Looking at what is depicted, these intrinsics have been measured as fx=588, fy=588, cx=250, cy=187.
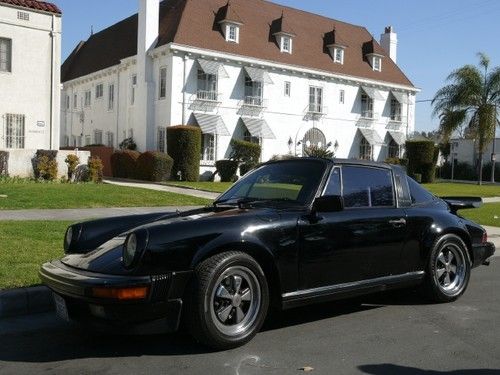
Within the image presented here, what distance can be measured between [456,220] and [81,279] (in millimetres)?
4137

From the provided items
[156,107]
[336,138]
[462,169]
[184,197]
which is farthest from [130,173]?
[462,169]

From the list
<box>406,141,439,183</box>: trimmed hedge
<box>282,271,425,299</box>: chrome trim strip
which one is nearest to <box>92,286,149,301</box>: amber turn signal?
<box>282,271,425,299</box>: chrome trim strip

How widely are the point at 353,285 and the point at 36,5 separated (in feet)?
60.5

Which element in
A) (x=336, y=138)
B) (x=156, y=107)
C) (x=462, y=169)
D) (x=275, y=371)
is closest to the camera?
(x=275, y=371)

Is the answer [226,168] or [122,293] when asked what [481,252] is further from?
[226,168]

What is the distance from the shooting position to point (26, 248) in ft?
26.1

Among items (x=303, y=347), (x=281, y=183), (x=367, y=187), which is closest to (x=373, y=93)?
(x=367, y=187)

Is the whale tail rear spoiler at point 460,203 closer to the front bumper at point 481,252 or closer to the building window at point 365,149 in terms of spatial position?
the front bumper at point 481,252

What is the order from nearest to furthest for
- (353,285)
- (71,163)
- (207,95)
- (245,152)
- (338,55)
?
(353,285)
(71,163)
(245,152)
(207,95)
(338,55)

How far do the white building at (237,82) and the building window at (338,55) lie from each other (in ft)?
0.21

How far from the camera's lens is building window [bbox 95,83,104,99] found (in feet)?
122

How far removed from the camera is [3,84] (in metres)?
19.8

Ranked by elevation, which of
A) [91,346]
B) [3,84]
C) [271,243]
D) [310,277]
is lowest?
[91,346]

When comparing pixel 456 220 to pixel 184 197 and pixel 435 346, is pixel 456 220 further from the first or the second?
pixel 184 197
